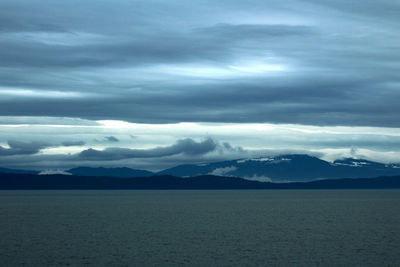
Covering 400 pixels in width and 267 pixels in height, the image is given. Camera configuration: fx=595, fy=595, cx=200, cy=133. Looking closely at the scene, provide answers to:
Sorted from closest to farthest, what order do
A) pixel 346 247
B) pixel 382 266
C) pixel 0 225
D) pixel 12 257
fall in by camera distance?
pixel 382 266
pixel 12 257
pixel 346 247
pixel 0 225

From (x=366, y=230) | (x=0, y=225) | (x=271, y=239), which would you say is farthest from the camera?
(x=0, y=225)

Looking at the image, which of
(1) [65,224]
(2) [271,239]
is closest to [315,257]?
(2) [271,239]

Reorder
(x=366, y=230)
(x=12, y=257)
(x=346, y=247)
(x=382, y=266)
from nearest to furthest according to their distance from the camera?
(x=382, y=266)
(x=12, y=257)
(x=346, y=247)
(x=366, y=230)

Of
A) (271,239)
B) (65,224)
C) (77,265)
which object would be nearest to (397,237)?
(271,239)

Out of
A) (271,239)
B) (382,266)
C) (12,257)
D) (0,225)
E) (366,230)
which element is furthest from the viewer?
(0,225)

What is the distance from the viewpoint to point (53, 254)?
74.1 metres

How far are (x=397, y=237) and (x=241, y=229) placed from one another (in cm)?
2814

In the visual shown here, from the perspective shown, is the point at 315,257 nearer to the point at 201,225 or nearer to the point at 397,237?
the point at 397,237

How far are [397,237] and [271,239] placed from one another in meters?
20.0

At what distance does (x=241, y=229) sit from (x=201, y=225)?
1235cm

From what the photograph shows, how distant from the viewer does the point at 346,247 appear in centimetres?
8138

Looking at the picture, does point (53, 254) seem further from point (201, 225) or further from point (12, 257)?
point (201, 225)

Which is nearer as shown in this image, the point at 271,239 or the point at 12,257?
the point at 12,257

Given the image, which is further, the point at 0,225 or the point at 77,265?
the point at 0,225
